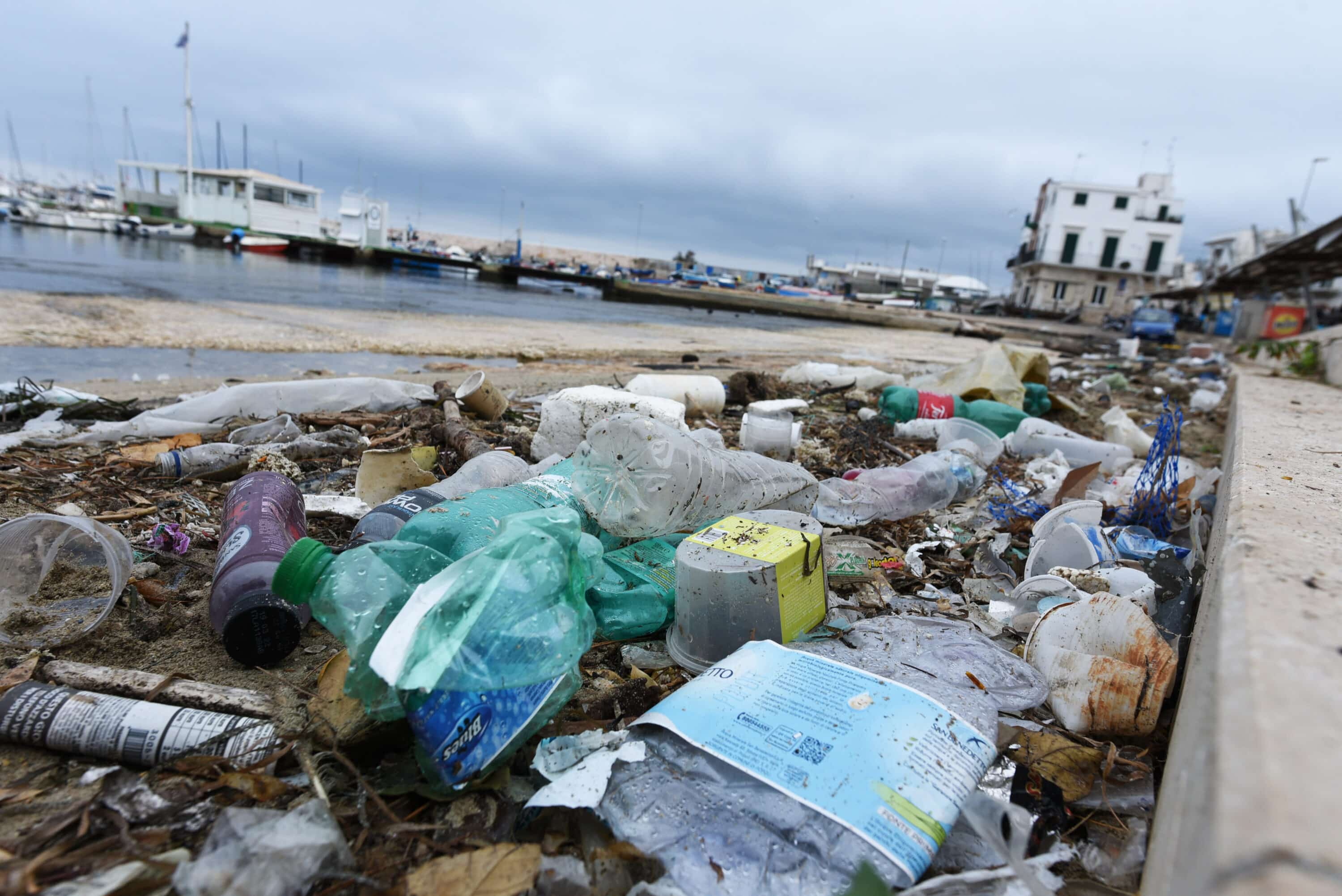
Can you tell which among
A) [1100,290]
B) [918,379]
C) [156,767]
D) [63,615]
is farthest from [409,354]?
[1100,290]

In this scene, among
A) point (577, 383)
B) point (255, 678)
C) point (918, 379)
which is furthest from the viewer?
point (918, 379)

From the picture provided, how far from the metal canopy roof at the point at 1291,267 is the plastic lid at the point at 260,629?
36.5ft

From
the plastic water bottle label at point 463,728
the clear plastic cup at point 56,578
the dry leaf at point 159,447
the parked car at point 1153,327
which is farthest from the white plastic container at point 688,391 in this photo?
the parked car at point 1153,327

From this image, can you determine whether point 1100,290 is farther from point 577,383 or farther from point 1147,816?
point 1147,816

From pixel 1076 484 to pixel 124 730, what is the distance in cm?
345

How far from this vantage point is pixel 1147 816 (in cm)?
133

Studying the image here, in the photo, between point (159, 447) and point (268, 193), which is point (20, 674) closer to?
point (159, 447)

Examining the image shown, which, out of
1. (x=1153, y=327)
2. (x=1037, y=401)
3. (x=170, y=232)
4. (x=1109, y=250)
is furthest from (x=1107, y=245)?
(x=170, y=232)

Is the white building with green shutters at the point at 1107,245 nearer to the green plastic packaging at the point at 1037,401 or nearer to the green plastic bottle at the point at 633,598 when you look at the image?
the green plastic packaging at the point at 1037,401

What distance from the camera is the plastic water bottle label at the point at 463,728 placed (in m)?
1.28

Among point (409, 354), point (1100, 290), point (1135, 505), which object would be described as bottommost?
point (409, 354)

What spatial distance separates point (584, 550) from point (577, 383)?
516cm

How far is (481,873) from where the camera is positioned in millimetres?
1120

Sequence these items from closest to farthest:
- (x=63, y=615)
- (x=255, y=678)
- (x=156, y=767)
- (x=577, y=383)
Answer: (x=156, y=767), (x=255, y=678), (x=63, y=615), (x=577, y=383)
